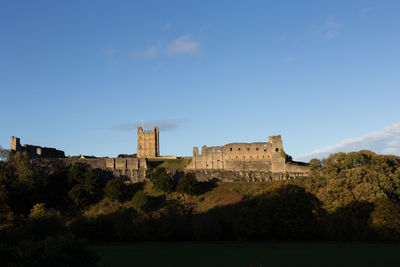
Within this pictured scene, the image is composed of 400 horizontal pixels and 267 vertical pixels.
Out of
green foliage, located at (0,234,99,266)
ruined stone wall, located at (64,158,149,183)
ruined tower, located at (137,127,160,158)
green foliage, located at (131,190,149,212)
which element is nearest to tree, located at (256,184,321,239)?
green foliage, located at (131,190,149,212)

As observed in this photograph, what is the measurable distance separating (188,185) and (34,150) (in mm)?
30048

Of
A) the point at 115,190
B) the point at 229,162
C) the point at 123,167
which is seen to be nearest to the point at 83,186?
the point at 115,190

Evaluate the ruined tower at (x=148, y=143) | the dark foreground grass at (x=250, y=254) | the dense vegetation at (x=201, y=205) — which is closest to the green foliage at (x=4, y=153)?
the dense vegetation at (x=201, y=205)

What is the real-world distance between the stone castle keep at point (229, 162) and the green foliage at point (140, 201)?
9.25 m

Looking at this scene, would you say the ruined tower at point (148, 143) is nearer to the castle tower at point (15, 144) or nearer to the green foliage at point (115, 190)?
the castle tower at point (15, 144)

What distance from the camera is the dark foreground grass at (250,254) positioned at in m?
29.4

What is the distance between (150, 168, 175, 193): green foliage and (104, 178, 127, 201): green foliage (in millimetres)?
4440

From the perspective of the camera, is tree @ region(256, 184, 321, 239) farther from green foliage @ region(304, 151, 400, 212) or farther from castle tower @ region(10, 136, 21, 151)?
castle tower @ region(10, 136, 21, 151)

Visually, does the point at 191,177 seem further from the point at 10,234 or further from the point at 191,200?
the point at 10,234

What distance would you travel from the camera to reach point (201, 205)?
52219mm

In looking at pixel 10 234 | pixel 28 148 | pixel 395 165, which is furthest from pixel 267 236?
pixel 28 148

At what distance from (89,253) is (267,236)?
27146mm

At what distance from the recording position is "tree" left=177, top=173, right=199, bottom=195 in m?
54.6

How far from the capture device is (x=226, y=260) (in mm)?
30656
